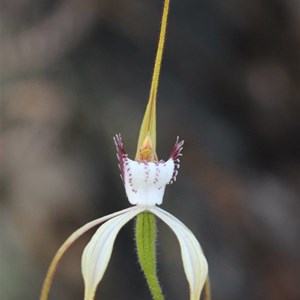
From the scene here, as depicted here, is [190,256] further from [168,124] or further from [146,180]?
[168,124]

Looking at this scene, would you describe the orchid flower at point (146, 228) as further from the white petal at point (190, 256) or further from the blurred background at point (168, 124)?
the blurred background at point (168, 124)

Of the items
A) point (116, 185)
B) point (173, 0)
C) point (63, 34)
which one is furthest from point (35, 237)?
point (173, 0)

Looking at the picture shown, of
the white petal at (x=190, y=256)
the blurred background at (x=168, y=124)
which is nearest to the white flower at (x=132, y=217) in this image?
the white petal at (x=190, y=256)

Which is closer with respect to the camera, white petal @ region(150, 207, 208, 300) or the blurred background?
white petal @ region(150, 207, 208, 300)

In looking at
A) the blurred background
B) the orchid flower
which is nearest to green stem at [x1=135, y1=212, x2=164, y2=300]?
the orchid flower

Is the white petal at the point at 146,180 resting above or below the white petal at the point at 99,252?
above

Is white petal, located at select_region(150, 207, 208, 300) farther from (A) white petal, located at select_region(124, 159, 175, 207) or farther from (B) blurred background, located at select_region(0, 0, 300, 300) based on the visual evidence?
(B) blurred background, located at select_region(0, 0, 300, 300)

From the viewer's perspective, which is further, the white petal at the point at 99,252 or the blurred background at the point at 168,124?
the blurred background at the point at 168,124

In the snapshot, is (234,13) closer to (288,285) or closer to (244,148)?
(244,148)
